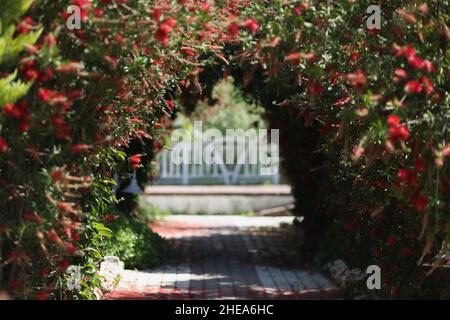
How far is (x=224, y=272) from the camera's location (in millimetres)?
10484

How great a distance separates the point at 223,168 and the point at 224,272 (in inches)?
394

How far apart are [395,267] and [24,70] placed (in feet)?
11.6

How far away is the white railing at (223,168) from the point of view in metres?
20.2

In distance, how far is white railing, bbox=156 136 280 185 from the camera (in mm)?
20172

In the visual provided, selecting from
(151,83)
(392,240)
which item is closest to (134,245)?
(392,240)

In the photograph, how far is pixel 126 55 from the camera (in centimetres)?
530

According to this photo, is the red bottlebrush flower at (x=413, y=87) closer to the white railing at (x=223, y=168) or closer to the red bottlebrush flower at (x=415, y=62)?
the red bottlebrush flower at (x=415, y=62)

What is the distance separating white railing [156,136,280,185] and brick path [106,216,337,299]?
4673mm

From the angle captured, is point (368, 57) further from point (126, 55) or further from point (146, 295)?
point (146, 295)

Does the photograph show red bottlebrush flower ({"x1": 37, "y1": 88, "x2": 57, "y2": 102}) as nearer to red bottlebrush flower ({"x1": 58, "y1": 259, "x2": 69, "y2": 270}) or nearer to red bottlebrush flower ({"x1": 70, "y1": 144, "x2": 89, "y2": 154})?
red bottlebrush flower ({"x1": 70, "y1": 144, "x2": 89, "y2": 154})

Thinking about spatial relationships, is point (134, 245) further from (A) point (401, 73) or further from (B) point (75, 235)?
(A) point (401, 73)

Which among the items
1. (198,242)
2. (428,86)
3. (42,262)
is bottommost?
(198,242)

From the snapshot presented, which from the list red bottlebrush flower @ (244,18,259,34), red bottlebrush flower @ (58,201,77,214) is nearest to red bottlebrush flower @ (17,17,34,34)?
red bottlebrush flower @ (58,201,77,214)
